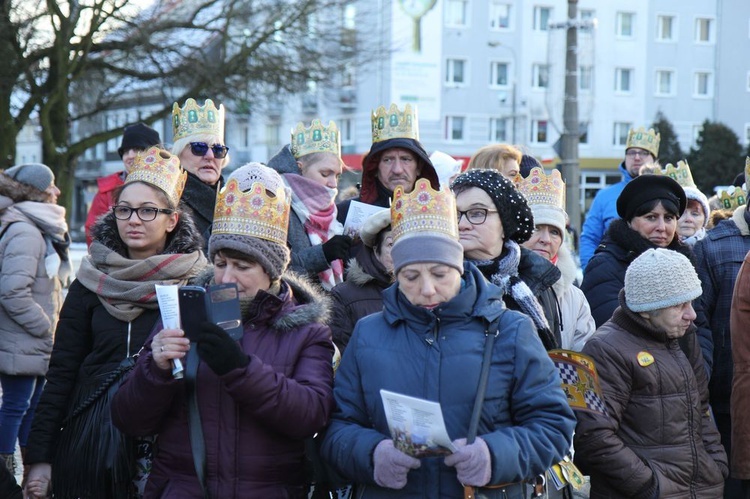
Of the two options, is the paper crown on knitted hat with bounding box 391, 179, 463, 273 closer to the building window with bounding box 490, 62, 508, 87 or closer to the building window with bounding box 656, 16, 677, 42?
the building window with bounding box 490, 62, 508, 87

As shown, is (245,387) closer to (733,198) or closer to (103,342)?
(103,342)

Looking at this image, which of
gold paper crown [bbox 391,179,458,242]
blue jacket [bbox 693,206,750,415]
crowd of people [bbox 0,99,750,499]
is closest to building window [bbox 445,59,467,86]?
crowd of people [bbox 0,99,750,499]

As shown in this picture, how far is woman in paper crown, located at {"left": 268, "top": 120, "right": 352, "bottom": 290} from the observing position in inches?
193

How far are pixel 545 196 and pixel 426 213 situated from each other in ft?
6.39

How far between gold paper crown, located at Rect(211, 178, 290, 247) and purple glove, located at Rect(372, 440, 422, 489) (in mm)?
986

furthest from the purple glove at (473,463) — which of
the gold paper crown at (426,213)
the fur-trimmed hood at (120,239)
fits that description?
the fur-trimmed hood at (120,239)

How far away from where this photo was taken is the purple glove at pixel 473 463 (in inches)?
122

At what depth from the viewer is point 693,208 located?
6.91 meters

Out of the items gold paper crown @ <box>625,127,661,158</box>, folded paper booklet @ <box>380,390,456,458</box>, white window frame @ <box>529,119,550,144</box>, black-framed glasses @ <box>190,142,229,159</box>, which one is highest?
white window frame @ <box>529,119,550,144</box>

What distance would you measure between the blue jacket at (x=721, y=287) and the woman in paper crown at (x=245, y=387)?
2.82 m

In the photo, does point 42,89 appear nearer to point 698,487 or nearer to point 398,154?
point 398,154

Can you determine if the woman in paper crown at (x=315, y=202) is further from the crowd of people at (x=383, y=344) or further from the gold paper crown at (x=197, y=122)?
the gold paper crown at (x=197, y=122)

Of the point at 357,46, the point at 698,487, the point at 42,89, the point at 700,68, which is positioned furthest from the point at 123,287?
the point at 700,68

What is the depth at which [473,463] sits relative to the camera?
3086 millimetres
